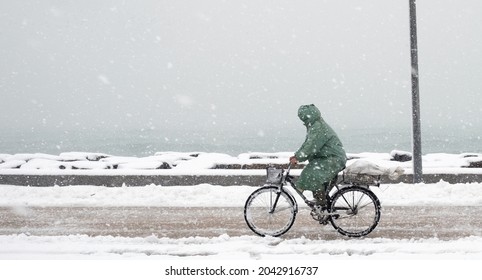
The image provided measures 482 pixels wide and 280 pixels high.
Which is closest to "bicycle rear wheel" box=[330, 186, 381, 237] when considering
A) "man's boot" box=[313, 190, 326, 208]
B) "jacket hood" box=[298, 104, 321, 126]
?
"man's boot" box=[313, 190, 326, 208]

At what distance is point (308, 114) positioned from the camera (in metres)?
8.77

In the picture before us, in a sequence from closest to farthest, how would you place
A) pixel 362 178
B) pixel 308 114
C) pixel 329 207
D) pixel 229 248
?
pixel 229 248, pixel 308 114, pixel 362 178, pixel 329 207

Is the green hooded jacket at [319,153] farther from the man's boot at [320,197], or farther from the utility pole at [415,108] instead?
the utility pole at [415,108]

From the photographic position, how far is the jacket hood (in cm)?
877

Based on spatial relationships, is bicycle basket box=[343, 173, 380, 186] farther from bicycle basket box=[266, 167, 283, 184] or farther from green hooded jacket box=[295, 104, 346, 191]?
bicycle basket box=[266, 167, 283, 184]

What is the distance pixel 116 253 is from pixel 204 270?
166 cm

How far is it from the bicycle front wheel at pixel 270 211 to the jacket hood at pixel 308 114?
3.41 feet

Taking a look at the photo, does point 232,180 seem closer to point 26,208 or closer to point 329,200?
point 26,208

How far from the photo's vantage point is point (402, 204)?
1263cm

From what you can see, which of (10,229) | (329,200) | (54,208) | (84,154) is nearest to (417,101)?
(329,200)

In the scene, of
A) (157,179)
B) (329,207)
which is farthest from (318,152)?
(157,179)

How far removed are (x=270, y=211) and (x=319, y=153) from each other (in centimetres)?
107

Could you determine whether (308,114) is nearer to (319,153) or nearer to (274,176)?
(319,153)

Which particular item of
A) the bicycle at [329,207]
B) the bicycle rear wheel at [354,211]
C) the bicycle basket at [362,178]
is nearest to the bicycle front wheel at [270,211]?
the bicycle at [329,207]
